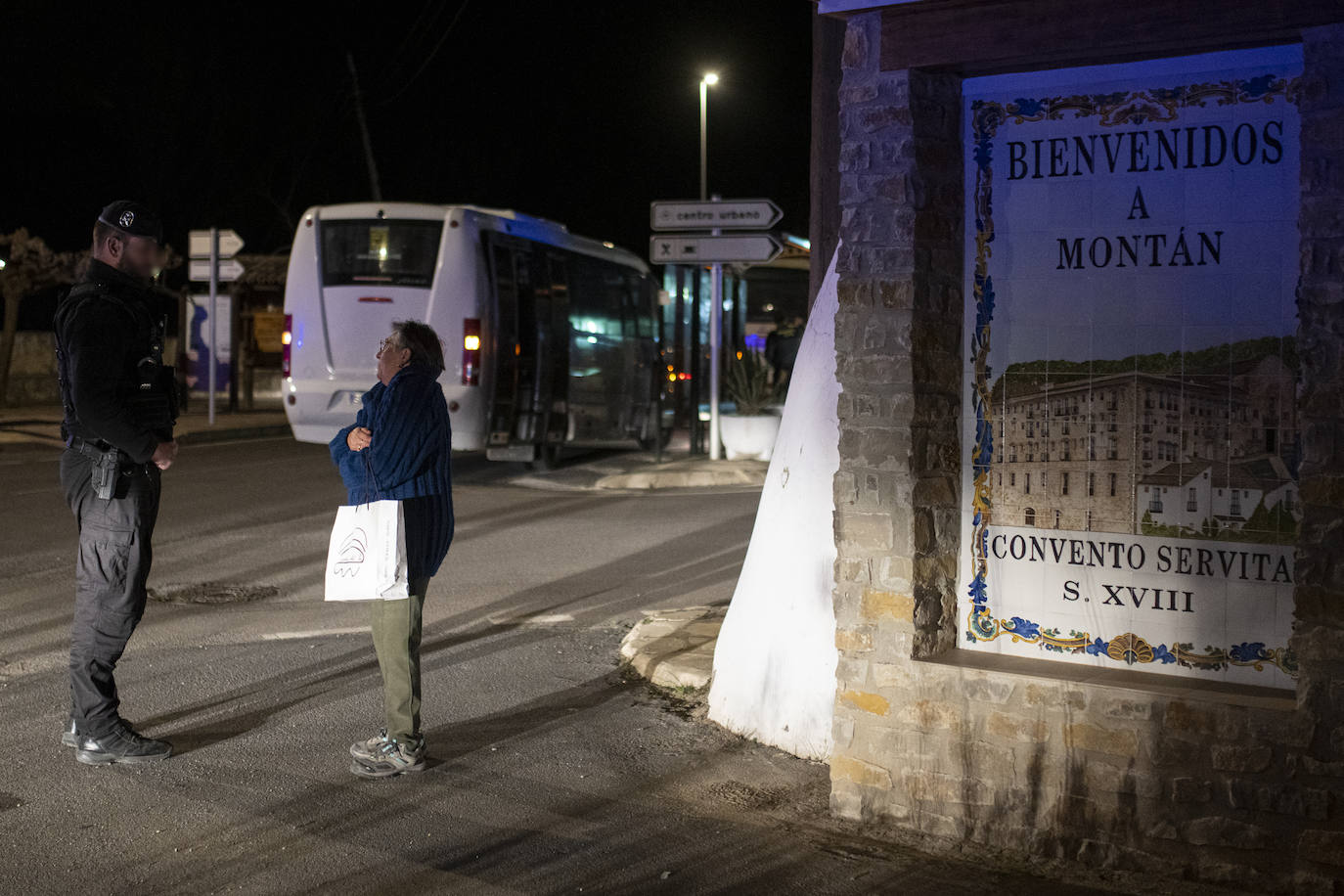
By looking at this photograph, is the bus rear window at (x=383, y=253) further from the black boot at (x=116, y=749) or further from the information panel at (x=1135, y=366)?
the information panel at (x=1135, y=366)

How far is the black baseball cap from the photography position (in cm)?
562

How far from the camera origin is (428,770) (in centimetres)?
556

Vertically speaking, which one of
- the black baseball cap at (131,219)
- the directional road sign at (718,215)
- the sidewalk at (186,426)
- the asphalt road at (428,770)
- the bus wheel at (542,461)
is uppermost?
the directional road sign at (718,215)

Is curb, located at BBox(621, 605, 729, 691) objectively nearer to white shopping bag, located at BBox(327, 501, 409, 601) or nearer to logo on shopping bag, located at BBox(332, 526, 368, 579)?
white shopping bag, located at BBox(327, 501, 409, 601)

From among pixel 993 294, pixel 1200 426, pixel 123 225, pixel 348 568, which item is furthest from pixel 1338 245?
pixel 123 225

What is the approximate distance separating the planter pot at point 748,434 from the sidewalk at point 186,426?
284 inches

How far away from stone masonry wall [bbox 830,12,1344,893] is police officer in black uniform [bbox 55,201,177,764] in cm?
265

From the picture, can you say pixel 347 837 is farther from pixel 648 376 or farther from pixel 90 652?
pixel 648 376

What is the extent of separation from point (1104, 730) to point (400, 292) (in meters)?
13.4

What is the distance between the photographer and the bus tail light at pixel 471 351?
1672cm

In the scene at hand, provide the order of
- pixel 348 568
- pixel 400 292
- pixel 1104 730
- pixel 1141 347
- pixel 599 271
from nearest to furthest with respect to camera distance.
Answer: pixel 1104 730, pixel 1141 347, pixel 348 568, pixel 400 292, pixel 599 271

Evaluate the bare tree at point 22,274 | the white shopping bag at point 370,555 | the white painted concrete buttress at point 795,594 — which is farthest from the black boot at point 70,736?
the bare tree at point 22,274

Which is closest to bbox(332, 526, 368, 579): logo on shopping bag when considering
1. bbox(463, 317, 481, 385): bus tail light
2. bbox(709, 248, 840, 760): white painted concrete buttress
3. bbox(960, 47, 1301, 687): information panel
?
bbox(709, 248, 840, 760): white painted concrete buttress

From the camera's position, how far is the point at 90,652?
5.55 m
